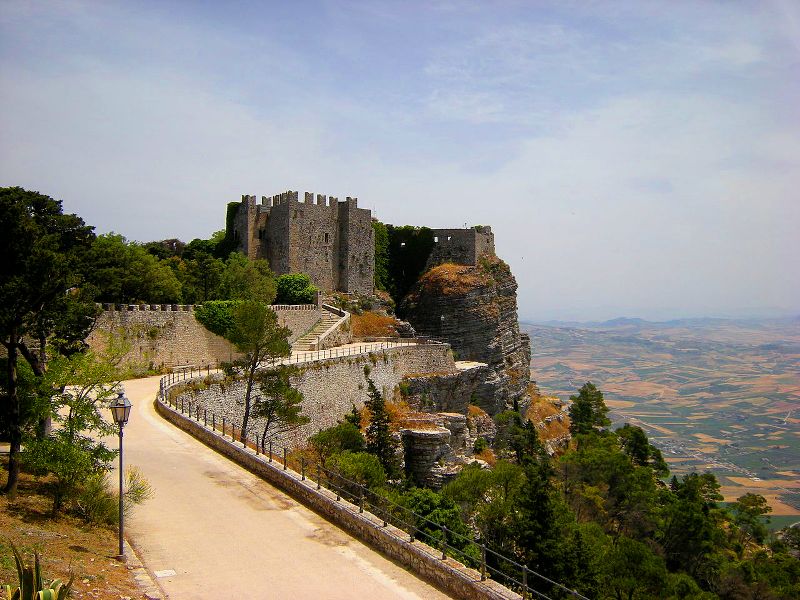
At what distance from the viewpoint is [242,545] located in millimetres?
14297

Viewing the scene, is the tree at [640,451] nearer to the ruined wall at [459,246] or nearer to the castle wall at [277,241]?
the ruined wall at [459,246]

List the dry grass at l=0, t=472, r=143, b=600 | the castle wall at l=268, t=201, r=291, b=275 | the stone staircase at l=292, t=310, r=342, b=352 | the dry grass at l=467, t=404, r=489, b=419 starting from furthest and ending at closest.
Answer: the castle wall at l=268, t=201, r=291, b=275, the dry grass at l=467, t=404, r=489, b=419, the stone staircase at l=292, t=310, r=342, b=352, the dry grass at l=0, t=472, r=143, b=600

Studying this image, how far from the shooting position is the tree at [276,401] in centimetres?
3073

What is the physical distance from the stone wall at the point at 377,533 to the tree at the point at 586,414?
4609 centimetres

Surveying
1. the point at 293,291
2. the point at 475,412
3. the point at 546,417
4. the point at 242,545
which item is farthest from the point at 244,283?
the point at 242,545

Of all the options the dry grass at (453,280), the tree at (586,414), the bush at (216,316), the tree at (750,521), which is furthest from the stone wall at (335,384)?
the tree at (750,521)

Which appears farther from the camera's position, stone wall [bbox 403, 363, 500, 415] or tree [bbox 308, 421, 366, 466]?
stone wall [bbox 403, 363, 500, 415]

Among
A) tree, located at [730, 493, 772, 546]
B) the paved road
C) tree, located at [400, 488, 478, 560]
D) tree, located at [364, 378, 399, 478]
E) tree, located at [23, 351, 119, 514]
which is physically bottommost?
tree, located at [730, 493, 772, 546]

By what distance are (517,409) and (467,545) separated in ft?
103

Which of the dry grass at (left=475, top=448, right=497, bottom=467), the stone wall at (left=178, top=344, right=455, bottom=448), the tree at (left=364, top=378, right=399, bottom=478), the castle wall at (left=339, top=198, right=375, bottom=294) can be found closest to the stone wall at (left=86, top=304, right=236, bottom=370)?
the stone wall at (left=178, top=344, right=455, bottom=448)

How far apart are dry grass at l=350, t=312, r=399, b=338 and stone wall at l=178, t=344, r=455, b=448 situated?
21.5 feet

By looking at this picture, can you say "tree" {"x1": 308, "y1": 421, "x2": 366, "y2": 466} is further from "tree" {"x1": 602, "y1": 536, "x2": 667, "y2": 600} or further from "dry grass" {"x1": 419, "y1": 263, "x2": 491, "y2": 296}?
"dry grass" {"x1": 419, "y1": 263, "x2": 491, "y2": 296}

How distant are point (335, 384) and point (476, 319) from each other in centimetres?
1980

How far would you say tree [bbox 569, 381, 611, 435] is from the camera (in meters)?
62.8
